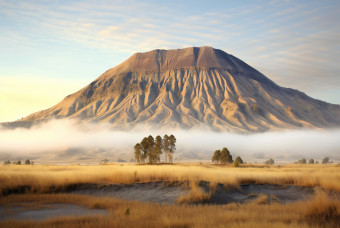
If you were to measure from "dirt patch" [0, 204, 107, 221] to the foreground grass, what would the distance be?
0.72 m

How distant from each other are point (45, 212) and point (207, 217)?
7.49 m

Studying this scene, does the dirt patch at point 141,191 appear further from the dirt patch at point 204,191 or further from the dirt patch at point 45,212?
the dirt patch at point 45,212

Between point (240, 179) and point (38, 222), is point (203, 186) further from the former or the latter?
point (38, 222)

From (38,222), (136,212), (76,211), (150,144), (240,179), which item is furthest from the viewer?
(150,144)

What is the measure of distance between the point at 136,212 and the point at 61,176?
450 inches

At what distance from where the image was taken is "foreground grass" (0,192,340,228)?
40.8ft

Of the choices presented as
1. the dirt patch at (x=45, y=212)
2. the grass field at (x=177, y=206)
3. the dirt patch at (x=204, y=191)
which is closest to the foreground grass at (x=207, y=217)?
the grass field at (x=177, y=206)

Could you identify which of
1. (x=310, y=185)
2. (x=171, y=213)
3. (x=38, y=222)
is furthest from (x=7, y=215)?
(x=310, y=185)

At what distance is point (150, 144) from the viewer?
8244 cm

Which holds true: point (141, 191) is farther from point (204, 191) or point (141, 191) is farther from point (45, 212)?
point (45, 212)

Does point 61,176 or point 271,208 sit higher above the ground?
point 61,176

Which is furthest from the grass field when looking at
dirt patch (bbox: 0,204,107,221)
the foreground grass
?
dirt patch (bbox: 0,204,107,221)

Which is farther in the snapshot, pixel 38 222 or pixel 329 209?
pixel 329 209

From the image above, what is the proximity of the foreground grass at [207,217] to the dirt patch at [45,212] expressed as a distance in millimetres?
722
